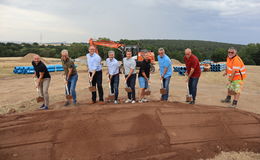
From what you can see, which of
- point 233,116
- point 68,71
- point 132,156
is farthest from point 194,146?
point 68,71

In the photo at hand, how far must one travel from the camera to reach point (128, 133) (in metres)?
3.42

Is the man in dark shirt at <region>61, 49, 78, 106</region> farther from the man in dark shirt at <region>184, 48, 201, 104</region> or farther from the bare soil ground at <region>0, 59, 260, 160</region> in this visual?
the man in dark shirt at <region>184, 48, 201, 104</region>

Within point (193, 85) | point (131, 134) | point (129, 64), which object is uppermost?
point (129, 64)

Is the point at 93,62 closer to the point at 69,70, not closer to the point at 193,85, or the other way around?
the point at 69,70

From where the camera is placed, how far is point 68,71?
5301 mm

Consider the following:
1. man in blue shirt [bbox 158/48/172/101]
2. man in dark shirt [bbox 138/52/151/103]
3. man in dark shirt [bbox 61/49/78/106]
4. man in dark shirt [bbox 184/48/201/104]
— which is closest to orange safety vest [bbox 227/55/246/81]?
man in dark shirt [bbox 184/48/201/104]

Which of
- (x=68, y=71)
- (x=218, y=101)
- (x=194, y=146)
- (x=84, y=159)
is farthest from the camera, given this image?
(x=218, y=101)

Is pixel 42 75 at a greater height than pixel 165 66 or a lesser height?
lesser

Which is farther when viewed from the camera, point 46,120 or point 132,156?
point 46,120

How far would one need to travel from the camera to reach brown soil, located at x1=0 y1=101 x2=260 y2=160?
10.1 ft

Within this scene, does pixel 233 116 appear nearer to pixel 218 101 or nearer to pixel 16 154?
pixel 218 101

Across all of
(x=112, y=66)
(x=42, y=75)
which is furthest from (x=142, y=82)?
(x=42, y=75)

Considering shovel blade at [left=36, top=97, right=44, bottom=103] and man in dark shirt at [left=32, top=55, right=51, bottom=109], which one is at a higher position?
man in dark shirt at [left=32, top=55, right=51, bottom=109]

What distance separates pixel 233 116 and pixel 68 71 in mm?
4034
